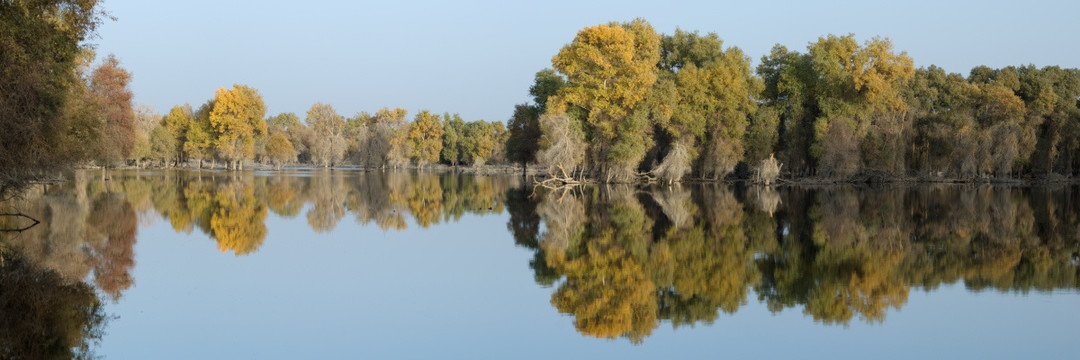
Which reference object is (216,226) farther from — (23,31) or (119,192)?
(119,192)

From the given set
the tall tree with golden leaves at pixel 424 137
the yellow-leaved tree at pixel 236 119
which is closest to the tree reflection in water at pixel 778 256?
the yellow-leaved tree at pixel 236 119

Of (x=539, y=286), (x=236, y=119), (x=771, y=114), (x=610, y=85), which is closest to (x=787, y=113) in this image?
(x=771, y=114)

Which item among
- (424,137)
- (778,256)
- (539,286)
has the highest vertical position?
(424,137)

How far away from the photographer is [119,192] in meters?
38.2

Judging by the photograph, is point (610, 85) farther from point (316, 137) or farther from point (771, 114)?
point (316, 137)

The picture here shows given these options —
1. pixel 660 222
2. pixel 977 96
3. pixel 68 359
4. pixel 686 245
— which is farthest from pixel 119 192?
pixel 977 96

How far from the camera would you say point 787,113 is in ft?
182

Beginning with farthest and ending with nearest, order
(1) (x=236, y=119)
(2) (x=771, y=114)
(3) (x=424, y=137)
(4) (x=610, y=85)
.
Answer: (3) (x=424, y=137)
(1) (x=236, y=119)
(2) (x=771, y=114)
(4) (x=610, y=85)

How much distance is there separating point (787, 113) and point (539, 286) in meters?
45.3

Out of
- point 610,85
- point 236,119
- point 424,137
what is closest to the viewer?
point 610,85

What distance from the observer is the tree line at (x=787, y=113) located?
48.1 m

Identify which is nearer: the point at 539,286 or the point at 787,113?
the point at 539,286

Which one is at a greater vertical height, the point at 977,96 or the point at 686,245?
the point at 977,96

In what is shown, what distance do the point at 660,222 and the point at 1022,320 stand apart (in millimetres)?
13624
